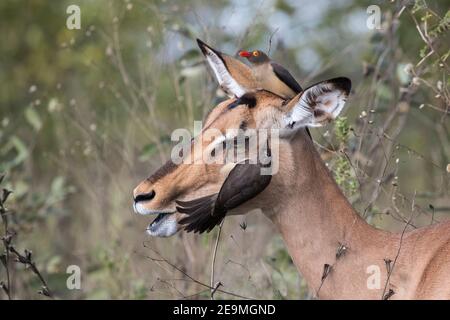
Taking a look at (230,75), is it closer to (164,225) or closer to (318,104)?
(318,104)

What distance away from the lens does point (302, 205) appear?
487 cm

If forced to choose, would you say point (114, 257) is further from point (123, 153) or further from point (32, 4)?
point (32, 4)

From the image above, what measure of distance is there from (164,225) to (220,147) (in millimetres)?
511

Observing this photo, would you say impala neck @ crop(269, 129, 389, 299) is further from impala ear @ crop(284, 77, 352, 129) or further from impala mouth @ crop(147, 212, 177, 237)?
impala mouth @ crop(147, 212, 177, 237)

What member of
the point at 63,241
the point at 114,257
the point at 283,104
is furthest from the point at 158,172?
the point at 63,241

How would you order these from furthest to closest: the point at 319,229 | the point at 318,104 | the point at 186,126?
the point at 186,126 < the point at 319,229 < the point at 318,104

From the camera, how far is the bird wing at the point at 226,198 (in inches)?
187

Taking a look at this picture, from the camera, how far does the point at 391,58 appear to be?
8.01m

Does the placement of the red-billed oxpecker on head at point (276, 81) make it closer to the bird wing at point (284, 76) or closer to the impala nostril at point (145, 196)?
the bird wing at point (284, 76)

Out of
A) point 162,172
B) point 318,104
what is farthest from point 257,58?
point 162,172

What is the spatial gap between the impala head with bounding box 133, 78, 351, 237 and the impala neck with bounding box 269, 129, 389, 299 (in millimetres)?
114

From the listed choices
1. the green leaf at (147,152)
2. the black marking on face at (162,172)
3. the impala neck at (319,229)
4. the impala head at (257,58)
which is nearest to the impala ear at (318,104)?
the impala neck at (319,229)
